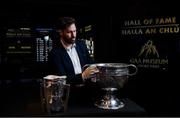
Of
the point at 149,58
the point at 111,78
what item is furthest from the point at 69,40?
the point at 149,58

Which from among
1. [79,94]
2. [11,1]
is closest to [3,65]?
[11,1]

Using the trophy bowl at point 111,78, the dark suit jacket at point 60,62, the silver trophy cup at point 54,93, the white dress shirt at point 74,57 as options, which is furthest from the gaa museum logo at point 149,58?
the silver trophy cup at point 54,93

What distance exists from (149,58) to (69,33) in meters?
1.48

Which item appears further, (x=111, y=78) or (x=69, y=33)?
(x=69, y=33)

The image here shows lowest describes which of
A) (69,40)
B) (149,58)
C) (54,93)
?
(54,93)

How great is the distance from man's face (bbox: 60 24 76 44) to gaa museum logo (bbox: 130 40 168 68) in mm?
1436

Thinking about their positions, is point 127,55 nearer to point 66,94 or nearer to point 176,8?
point 176,8

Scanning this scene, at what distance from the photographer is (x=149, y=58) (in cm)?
320

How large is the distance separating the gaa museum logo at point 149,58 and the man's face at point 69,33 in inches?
56.5

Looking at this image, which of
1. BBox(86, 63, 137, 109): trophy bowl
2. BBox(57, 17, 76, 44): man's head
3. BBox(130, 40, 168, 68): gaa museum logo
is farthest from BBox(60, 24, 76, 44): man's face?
BBox(130, 40, 168, 68): gaa museum logo

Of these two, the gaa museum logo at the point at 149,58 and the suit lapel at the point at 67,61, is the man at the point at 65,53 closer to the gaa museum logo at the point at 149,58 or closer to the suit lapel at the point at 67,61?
the suit lapel at the point at 67,61

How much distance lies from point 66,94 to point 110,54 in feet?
5.96

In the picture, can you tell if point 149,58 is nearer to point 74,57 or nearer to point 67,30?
point 74,57

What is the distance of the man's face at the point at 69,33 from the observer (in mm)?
1955
